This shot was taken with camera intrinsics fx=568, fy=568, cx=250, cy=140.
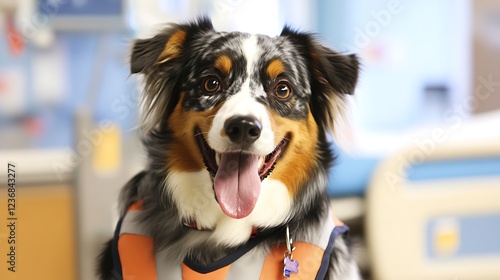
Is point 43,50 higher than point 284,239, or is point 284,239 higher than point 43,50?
point 43,50

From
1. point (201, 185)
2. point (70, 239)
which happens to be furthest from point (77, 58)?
point (201, 185)

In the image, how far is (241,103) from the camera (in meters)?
1.11

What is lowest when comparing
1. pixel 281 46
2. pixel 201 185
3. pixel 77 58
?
pixel 201 185

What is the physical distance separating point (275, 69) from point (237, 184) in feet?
0.83

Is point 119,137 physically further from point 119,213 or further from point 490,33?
point 490,33

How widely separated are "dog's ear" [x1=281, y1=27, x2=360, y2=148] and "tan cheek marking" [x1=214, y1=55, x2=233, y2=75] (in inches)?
6.3

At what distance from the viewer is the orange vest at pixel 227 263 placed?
1.18 metres

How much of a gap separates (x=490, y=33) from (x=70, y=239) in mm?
2411

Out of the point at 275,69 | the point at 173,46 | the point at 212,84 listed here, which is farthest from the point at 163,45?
the point at 275,69

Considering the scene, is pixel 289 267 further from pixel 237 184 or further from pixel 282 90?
pixel 282 90

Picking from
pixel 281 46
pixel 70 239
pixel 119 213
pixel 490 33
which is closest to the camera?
pixel 281 46

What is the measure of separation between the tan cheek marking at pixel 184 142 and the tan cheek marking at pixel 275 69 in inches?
6.2

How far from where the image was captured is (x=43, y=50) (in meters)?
2.31

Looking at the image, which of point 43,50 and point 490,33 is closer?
point 43,50
